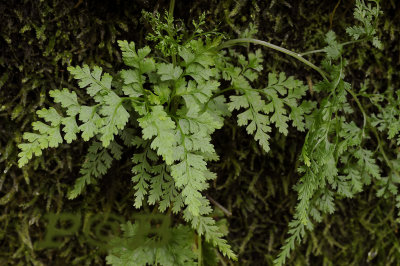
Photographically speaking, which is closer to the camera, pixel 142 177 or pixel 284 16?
pixel 142 177

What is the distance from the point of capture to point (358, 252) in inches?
113

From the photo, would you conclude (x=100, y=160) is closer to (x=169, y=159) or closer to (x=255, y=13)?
(x=169, y=159)

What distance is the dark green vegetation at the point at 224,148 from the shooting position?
2227mm

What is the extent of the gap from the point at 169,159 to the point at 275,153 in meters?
1.13

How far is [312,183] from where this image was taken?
203 cm

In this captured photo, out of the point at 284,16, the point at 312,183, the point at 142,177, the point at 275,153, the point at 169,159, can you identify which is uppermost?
the point at 284,16

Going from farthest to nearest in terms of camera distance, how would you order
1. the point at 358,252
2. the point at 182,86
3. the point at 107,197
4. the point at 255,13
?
the point at 358,252
the point at 107,197
the point at 255,13
the point at 182,86

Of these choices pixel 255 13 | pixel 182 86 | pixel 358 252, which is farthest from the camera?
pixel 358 252

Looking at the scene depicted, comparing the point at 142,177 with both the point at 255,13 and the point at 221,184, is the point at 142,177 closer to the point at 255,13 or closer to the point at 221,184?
the point at 221,184

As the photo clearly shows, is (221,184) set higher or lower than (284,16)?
lower

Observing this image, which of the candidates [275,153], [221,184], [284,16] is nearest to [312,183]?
[275,153]

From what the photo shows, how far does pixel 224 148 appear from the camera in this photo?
2.53 metres

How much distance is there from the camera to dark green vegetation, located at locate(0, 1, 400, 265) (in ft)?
7.30

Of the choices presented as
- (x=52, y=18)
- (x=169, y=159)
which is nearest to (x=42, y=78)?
(x=52, y=18)
